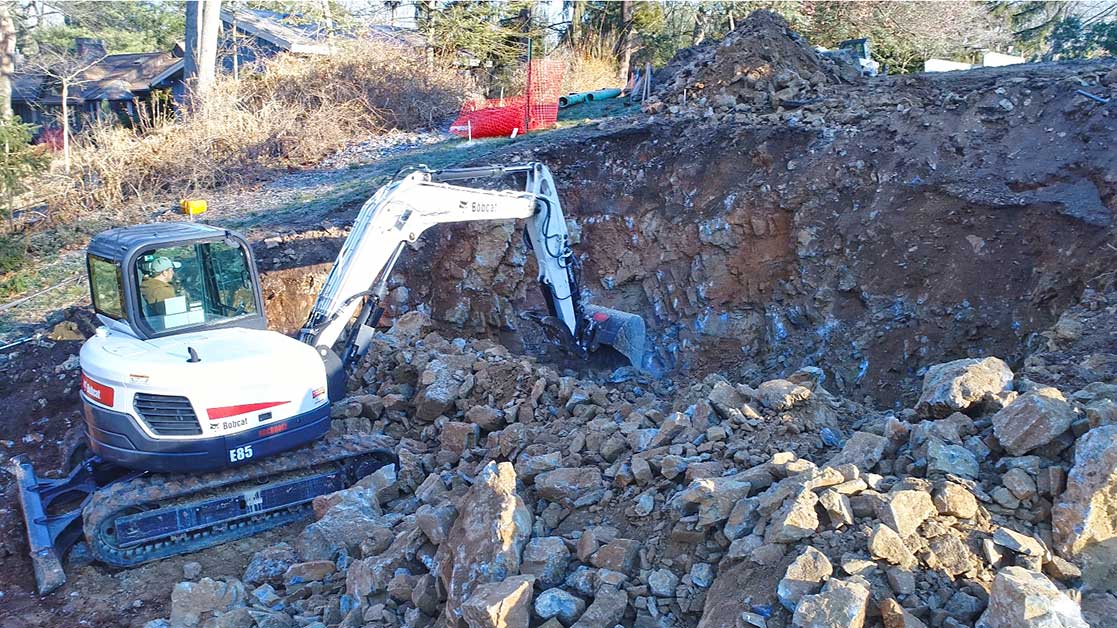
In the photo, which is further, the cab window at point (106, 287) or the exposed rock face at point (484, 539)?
the cab window at point (106, 287)

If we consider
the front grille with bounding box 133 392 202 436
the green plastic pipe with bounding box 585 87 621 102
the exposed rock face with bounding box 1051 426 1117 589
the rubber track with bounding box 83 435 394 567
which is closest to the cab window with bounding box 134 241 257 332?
the front grille with bounding box 133 392 202 436

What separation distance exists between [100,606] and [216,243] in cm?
274

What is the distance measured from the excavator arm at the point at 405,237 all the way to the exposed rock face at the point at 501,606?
11.8 feet

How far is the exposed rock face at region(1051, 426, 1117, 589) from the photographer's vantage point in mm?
3896

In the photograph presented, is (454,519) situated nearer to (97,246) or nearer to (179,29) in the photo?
(97,246)

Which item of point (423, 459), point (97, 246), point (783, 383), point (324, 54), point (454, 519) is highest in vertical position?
point (324, 54)

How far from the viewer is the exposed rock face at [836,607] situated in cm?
341

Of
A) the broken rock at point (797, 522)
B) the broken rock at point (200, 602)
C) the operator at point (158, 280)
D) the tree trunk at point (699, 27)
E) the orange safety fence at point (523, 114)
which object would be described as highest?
the tree trunk at point (699, 27)

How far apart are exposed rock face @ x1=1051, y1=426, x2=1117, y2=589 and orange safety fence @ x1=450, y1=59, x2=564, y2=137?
1155cm

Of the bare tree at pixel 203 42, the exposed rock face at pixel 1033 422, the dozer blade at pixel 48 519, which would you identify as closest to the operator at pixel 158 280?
the dozer blade at pixel 48 519

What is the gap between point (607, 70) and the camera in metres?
21.9

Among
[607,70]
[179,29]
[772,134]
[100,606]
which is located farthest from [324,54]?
[179,29]

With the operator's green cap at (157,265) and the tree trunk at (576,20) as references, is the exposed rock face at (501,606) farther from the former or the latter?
the tree trunk at (576,20)

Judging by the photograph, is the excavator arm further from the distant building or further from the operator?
the distant building
